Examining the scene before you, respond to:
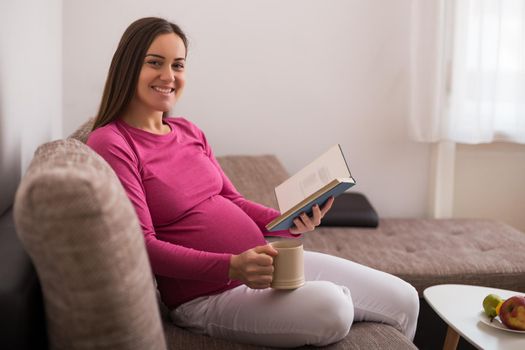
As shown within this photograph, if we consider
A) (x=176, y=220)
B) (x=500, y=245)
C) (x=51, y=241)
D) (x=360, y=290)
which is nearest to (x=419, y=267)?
(x=500, y=245)

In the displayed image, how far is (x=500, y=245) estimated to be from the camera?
272 centimetres

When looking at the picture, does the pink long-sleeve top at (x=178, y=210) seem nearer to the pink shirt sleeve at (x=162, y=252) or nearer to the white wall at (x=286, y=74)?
the pink shirt sleeve at (x=162, y=252)

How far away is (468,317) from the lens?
6.24 ft

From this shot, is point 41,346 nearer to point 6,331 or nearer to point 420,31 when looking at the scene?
point 6,331

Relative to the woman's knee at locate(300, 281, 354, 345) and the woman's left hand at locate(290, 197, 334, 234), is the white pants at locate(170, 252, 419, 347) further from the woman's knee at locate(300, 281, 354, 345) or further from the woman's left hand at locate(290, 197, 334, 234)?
the woman's left hand at locate(290, 197, 334, 234)

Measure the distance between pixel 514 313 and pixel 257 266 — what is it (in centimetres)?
73

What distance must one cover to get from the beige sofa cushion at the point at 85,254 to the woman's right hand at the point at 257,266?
1.45 ft

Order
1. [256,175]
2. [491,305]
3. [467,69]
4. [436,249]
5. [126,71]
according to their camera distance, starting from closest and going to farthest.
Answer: [126,71]
[491,305]
[436,249]
[256,175]
[467,69]

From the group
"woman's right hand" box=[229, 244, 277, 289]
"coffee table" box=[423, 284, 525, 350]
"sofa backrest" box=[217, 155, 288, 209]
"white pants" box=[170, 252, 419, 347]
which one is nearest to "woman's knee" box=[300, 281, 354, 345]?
"white pants" box=[170, 252, 419, 347]

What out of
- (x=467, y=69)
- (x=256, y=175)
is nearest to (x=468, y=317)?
(x=256, y=175)

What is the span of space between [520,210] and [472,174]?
305 millimetres

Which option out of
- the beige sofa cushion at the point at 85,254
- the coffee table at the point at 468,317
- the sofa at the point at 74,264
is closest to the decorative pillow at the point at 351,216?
the coffee table at the point at 468,317

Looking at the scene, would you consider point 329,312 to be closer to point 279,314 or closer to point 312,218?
point 279,314

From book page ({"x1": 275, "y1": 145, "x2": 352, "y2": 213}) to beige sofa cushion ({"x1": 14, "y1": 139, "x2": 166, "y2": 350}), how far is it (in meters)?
0.64
